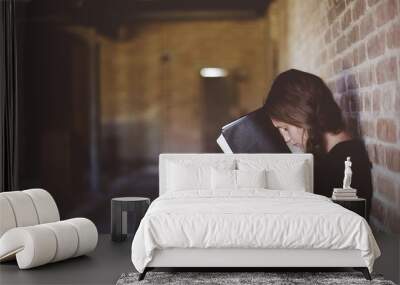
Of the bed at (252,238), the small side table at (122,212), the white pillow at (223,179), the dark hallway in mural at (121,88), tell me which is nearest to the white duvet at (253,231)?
the bed at (252,238)

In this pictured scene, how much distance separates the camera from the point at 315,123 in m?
7.45

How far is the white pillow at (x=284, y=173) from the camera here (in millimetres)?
6855

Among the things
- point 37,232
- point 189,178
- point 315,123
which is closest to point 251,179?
point 189,178

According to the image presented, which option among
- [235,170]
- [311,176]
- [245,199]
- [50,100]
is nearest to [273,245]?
[245,199]

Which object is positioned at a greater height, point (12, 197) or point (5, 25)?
point (5, 25)

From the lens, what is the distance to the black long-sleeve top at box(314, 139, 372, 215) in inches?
285

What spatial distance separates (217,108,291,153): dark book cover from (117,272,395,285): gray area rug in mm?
2450

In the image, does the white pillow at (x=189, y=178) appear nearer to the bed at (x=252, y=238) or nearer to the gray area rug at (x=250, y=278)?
the bed at (x=252, y=238)

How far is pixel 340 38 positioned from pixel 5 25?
362 cm

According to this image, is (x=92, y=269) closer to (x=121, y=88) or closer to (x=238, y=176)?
(x=238, y=176)

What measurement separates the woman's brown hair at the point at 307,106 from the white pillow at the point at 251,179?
36.2 inches

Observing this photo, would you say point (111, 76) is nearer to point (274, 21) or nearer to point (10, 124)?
point (10, 124)

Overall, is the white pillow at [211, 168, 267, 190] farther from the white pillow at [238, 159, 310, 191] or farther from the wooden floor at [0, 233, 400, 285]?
the wooden floor at [0, 233, 400, 285]

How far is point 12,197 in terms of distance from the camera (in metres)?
5.82
